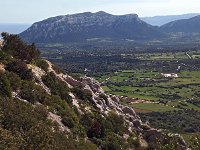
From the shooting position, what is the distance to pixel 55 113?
4422 centimetres

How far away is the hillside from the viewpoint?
110 ft

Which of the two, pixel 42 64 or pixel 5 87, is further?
pixel 42 64

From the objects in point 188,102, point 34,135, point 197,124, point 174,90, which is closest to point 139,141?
point 34,135

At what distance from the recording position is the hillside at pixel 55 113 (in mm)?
33628

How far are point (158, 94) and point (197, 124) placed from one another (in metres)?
64.2

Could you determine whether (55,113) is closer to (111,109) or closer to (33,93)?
(33,93)

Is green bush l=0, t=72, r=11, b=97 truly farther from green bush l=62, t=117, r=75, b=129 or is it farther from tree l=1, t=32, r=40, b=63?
tree l=1, t=32, r=40, b=63

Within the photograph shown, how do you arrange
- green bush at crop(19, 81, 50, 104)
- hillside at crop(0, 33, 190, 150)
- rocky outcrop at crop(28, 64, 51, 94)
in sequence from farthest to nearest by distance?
rocky outcrop at crop(28, 64, 51, 94) < green bush at crop(19, 81, 50, 104) < hillside at crop(0, 33, 190, 150)

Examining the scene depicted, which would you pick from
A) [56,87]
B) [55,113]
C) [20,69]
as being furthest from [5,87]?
[56,87]

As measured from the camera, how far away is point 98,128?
149 ft

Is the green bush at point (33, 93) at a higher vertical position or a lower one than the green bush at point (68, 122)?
higher

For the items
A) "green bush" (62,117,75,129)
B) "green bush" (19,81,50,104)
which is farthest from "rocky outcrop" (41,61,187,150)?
"green bush" (62,117,75,129)

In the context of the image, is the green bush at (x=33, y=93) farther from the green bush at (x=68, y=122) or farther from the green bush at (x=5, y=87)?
the green bush at (x=68, y=122)

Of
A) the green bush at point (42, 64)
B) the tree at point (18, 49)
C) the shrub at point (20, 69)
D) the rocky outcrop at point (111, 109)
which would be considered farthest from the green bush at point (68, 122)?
the tree at point (18, 49)
